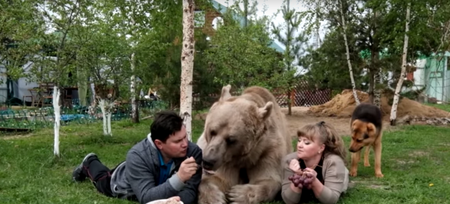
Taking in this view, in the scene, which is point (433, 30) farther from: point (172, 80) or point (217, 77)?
point (172, 80)

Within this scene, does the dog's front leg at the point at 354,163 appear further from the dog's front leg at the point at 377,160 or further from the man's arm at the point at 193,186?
the man's arm at the point at 193,186

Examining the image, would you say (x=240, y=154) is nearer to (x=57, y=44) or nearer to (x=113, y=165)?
(x=113, y=165)

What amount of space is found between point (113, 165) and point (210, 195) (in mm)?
3191

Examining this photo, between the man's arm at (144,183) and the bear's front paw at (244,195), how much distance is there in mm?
592

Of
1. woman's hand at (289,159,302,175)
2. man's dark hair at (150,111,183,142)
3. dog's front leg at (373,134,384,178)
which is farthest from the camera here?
dog's front leg at (373,134,384,178)

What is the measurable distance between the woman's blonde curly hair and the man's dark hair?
1.26m

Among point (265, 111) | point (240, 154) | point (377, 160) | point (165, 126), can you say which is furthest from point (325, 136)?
point (377, 160)

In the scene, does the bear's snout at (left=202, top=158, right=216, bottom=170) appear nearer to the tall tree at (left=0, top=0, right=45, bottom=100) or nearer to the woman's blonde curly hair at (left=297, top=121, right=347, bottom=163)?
the woman's blonde curly hair at (left=297, top=121, right=347, bottom=163)

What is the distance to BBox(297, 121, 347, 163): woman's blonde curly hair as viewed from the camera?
15.5 ft

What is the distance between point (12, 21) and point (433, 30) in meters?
10.5

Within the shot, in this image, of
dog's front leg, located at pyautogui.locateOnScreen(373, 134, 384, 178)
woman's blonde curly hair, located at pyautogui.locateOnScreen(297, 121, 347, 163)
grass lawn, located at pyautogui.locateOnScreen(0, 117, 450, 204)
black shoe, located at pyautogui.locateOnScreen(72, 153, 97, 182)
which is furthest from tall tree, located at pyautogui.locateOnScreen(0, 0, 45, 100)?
dog's front leg, located at pyautogui.locateOnScreen(373, 134, 384, 178)

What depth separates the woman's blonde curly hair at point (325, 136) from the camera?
4715mm

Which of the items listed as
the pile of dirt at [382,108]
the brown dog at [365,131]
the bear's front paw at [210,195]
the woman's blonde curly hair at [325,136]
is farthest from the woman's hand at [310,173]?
the pile of dirt at [382,108]

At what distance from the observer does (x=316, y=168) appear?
4781 mm
